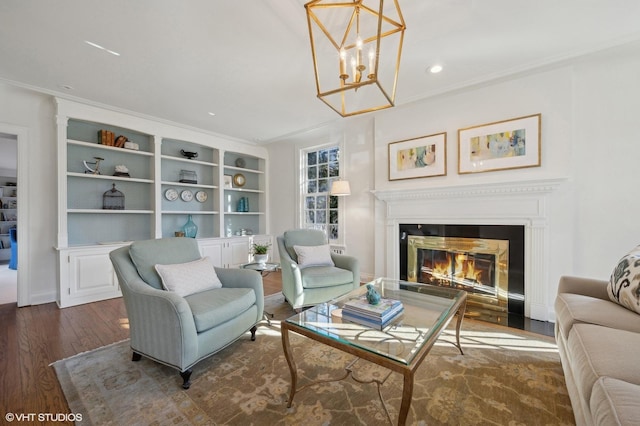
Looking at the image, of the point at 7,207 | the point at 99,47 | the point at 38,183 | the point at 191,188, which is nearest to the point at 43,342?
the point at 38,183

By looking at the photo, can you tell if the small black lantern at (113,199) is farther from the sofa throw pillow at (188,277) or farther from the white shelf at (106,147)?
the sofa throw pillow at (188,277)

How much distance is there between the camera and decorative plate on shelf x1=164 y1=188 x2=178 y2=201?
4.39 meters

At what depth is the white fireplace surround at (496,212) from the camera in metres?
2.62

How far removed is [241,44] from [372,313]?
93.8 inches

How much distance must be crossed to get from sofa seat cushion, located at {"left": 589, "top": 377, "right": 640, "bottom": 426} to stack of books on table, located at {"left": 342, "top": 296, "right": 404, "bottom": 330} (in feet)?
2.84

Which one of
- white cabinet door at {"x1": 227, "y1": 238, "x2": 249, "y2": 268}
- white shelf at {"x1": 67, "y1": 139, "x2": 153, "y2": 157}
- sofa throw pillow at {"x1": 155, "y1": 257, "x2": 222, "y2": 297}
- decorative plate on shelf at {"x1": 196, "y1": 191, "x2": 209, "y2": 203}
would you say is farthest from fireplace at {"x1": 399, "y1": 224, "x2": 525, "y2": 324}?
white shelf at {"x1": 67, "y1": 139, "x2": 153, "y2": 157}

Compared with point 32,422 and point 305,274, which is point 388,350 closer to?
point 305,274

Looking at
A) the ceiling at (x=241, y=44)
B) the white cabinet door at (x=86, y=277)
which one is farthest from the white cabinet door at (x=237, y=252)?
the ceiling at (x=241, y=44)

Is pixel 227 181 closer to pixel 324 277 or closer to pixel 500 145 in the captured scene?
pixel 324 277

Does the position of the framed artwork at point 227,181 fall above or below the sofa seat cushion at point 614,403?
above

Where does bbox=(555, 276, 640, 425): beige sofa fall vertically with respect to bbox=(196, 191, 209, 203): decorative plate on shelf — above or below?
below

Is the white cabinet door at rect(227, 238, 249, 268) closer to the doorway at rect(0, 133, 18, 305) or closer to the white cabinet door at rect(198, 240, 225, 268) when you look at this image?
the white cabinet door at rect(198, 240, 225, 268)

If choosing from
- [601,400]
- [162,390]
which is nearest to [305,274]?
[162,390]

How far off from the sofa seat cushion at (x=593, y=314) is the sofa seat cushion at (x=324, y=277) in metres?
1.74
